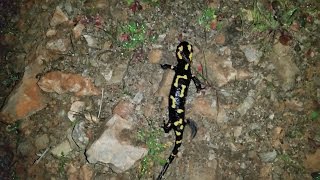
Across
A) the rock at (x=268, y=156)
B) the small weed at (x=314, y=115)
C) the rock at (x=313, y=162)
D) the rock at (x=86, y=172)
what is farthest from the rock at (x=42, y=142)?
the small weed at (x=314, y=115)

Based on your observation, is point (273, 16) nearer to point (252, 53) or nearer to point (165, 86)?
point (252, 53)

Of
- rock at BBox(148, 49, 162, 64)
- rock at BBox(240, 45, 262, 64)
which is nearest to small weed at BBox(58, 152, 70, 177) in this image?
rock at BBox(148, 49, 162, 64)

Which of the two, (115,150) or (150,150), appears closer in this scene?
(115,150)

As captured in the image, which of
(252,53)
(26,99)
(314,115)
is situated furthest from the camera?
(26,99)

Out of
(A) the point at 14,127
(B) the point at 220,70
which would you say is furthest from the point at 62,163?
(B) the point at 220,70

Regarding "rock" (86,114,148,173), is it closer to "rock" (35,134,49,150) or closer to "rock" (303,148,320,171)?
"rock" (35,134,49,150)

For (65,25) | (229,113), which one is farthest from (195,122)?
(65,25)
